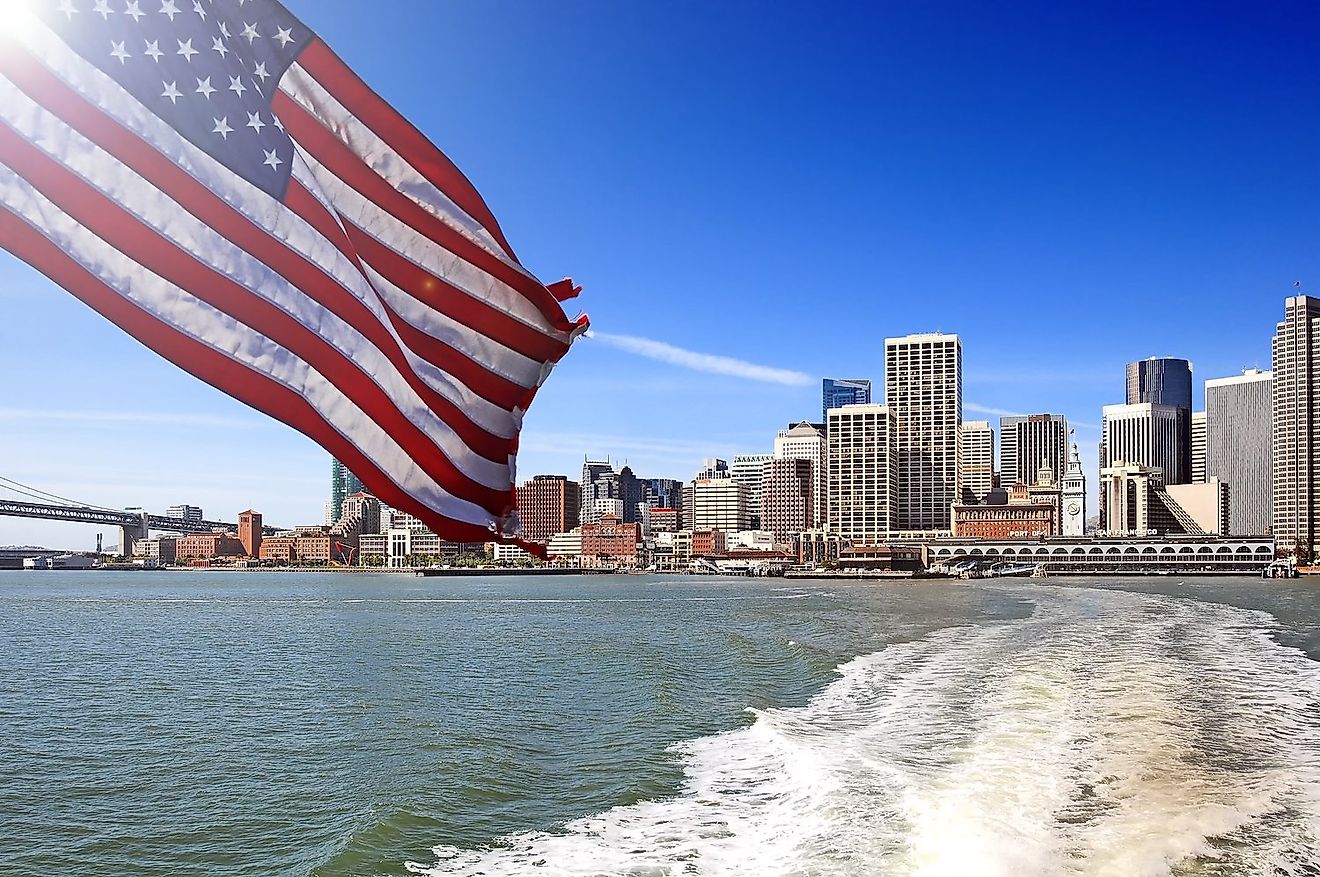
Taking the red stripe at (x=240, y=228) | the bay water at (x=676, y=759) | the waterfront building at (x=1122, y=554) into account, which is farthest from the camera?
the waterfront building at (x=1122, y=554)

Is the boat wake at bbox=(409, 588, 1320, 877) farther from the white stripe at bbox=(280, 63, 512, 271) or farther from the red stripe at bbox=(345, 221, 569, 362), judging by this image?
the white stripe at bbox=(280, 63, 512, 271)

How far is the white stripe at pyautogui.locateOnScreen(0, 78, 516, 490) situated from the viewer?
15.9 ft

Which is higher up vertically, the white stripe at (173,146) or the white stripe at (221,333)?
the white stripe at (173,146)

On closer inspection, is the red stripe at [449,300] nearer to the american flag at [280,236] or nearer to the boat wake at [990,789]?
the american flag at [280,236]

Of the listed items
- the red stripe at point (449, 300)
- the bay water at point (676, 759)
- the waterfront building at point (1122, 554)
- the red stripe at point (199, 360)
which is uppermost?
the red stripe at point (449, 300)

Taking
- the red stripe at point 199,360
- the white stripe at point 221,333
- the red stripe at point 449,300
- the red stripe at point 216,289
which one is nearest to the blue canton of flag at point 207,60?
the red stripe at point 216,289

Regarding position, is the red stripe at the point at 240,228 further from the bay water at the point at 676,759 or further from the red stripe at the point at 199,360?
the bay water at the point at 676,759

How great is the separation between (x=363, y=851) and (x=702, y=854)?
420 centimetres

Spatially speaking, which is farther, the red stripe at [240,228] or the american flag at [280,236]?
the american flag at [280,236]

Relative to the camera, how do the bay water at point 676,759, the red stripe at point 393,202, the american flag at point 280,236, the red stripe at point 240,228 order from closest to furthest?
the red stripe at point 240,228 → the american flag at point 280,236 → the red stripe at point 393,202 → the bay water at point 676,759

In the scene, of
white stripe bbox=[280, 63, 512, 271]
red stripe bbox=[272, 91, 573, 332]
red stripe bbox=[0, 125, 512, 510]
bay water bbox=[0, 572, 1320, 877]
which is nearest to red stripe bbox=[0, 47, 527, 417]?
red stripe bbox=[0, 125, 512, 510]

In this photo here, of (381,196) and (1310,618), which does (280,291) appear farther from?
(1310,618)

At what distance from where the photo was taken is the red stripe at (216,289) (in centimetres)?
491

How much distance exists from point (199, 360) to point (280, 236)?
Answer: 0.77 metres
